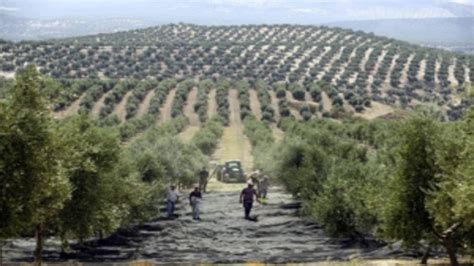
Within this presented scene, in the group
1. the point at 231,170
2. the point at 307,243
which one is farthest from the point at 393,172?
the point at 231,170

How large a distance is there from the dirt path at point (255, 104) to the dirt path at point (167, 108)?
1309cm

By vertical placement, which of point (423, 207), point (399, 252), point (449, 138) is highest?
point (449, 138)

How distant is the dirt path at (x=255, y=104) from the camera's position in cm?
11403

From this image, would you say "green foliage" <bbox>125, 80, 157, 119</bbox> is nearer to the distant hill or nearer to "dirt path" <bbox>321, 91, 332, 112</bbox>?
the distant hill

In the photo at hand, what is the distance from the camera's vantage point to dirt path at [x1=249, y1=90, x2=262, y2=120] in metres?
114

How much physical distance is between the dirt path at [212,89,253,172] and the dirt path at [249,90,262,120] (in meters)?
3.42

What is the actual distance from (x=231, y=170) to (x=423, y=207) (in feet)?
162

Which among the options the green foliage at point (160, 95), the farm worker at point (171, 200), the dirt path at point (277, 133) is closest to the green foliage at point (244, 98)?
the dirt path at point (277, 133)

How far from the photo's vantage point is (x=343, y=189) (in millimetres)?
36438

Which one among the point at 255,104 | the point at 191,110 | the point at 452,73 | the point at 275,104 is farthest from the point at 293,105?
the point at 452,73

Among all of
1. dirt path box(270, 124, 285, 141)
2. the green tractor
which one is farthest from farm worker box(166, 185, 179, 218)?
dirt path box(270, 124, 285, 141)

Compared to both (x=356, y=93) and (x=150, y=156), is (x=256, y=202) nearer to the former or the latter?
(x=150, y=156)

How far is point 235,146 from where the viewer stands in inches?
3553

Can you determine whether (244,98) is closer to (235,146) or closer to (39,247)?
(235,146)
